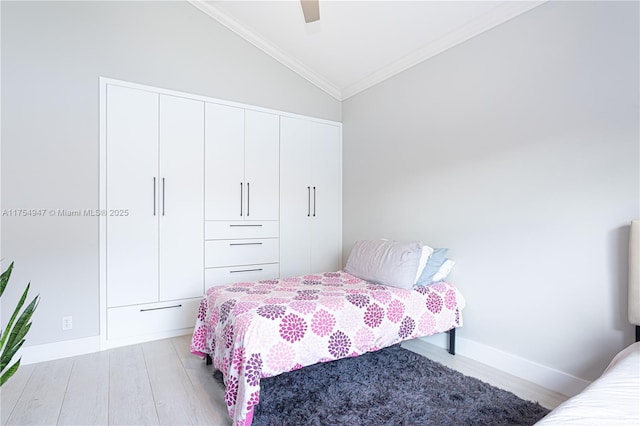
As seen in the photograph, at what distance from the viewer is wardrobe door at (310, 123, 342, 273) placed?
4.01m

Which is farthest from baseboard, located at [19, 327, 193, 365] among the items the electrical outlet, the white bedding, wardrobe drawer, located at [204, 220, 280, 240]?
the white bedding

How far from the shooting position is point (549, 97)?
2227 millimetres

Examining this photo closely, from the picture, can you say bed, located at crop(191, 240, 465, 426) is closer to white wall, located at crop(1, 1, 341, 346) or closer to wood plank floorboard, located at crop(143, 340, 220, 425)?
wood plank floorboard, located at crop(143, 340, 220, 425)

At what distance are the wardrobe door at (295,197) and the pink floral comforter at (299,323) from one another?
1.05 meters

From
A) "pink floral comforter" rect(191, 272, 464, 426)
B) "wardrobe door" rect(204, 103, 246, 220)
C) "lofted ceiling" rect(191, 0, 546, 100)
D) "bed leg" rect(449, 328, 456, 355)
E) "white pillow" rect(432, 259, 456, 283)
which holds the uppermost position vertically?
"lofted ceiling" rect(191, 0, 546, 100)

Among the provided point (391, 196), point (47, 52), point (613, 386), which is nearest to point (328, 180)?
point (391, 196)

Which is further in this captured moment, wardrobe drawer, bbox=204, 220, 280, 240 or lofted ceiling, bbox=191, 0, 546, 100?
wardrobe drawer, bbox=204, 220, 280, 240

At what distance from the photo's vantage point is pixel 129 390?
2148 mm

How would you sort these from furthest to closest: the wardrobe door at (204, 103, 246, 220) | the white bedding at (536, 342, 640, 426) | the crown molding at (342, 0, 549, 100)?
1. the wardrobe door at (204, 103, 246, 220)
2. the crown molding at (342, 0, 549, 100)
3. the white bedding at (536, 342, 640, 426)

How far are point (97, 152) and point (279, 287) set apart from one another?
1902 millimetres

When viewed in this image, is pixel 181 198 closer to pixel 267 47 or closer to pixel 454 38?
pixel 267 47

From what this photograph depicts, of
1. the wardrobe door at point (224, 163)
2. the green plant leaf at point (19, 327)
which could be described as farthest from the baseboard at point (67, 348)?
the green plant leaf at point (19, 327)

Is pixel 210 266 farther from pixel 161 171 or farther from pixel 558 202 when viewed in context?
pixel 558 202

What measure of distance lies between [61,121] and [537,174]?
11.7 ft
